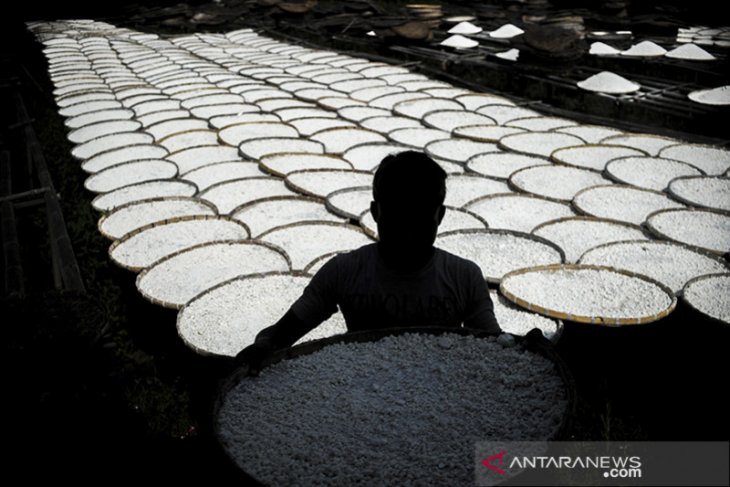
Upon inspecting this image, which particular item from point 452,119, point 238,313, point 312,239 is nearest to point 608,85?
point 452,119

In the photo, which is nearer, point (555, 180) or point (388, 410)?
point (388, 410)

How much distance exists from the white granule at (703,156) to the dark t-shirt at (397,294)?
11.4 feet

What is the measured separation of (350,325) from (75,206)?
3.96 meters

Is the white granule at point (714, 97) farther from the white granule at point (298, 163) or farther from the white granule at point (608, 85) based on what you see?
the white granule at point (298, 163)

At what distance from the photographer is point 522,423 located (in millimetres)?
1489

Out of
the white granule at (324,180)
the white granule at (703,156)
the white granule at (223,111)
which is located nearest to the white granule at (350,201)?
the white granule at (324,180)

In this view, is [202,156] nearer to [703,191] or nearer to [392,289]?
[392,289]

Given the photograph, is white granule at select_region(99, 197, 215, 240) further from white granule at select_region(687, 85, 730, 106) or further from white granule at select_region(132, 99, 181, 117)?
white granule at select_region(687, 85, 730, 106)

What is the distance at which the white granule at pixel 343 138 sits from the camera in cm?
529

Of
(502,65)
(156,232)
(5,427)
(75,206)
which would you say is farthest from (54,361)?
(502,65)

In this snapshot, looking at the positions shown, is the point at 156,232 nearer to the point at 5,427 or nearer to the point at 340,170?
the point at 340,170

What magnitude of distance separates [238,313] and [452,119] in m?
3.82

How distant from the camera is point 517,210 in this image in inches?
155

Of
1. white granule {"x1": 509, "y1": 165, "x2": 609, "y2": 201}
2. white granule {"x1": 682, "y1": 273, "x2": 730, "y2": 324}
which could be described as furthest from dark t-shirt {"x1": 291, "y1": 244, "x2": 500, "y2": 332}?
white granule {"x1": 509, "y1": 165, "x2": 609, "y2": 201}
